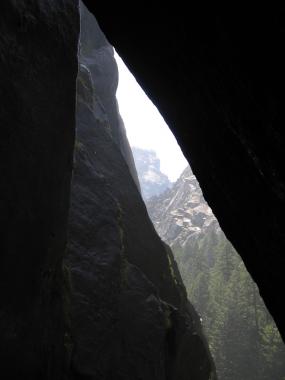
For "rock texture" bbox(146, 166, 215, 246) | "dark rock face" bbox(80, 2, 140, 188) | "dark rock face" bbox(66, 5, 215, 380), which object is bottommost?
"dark rock face" bbox(66, 5, 215, 380)

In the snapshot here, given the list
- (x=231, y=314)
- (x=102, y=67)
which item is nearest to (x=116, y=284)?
(x=102, y=67)

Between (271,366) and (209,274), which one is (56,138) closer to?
(271,366)

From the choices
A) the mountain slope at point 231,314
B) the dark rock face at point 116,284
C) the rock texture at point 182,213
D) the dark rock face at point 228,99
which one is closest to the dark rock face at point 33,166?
the dark rock face at point 228,99

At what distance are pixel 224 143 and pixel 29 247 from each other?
693 cm

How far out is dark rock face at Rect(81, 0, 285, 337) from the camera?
5.48m

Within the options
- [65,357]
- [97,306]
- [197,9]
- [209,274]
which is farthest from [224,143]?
[209,274]

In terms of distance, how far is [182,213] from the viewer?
130m

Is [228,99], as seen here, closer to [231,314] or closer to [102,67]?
[102,67]

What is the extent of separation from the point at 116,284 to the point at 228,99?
15782 mm

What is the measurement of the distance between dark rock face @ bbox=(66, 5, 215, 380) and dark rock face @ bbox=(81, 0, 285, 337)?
A: 33.8ft

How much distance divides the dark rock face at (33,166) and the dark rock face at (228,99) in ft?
10.7

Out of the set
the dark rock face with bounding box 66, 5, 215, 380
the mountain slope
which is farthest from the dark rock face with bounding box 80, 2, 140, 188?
the mountain slope

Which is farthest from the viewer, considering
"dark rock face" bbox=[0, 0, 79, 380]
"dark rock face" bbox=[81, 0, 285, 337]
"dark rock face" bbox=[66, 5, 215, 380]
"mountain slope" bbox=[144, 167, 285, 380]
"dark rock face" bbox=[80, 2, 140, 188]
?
"mountain slope" bbox=[144, 167, 285, 380]

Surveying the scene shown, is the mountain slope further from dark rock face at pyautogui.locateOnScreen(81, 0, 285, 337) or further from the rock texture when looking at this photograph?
dark rock face at pyautogui.locateOnScreen(81, 0, 285, 337)
